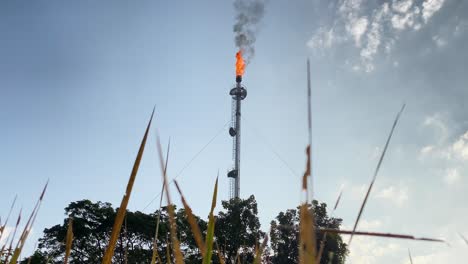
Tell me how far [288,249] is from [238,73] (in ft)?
68.5

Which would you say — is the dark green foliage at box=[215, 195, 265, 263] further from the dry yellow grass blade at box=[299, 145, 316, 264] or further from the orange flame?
the dry yellow grass blade at box=[299, 145, 316, 264]

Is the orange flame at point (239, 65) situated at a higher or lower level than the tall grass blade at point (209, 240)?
higher

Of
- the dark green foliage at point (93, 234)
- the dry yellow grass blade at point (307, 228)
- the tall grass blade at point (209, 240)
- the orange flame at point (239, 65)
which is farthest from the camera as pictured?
the orange flame at point (239, 65)

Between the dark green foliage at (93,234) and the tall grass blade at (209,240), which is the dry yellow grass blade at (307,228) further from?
the dark green foliage at (93,234)

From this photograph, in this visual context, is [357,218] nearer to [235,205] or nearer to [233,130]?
[235,205]

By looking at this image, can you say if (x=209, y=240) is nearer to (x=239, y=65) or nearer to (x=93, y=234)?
(x=93, y=234)

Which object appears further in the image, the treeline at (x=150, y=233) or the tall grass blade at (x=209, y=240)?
the treeline at (x=150, y=233)

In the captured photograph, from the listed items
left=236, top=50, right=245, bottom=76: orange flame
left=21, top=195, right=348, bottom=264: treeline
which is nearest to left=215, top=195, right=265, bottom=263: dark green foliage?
left=21, top=195, right=348, bottom=264: treeline

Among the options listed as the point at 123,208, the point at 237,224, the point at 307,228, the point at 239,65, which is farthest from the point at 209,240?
the point at 239,65

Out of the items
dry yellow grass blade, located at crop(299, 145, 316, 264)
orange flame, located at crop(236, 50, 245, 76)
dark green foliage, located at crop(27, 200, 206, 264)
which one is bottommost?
dry yellow grass blade, located at crop(299, 145, 316, 264)

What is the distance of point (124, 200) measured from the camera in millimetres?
601

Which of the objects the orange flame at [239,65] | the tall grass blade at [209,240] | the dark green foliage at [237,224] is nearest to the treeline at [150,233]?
the dark green foliage at [237,224]

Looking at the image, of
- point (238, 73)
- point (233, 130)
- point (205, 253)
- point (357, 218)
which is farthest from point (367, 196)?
point (238, 73)

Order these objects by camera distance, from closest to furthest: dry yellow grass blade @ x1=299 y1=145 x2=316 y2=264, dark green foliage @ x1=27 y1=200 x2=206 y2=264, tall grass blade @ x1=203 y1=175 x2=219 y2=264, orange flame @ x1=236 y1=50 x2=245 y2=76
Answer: dry yellow grass blade @ x1=299 y1=145 x2=316 y2=264, tall grass blade @ x1=203 y1=175 x2=219 y2=264, dark green foliage @ x1=27 y1=200 x2=206 y2=264, orange flame @ x1=236 y1=50 x2=245 y2=76
